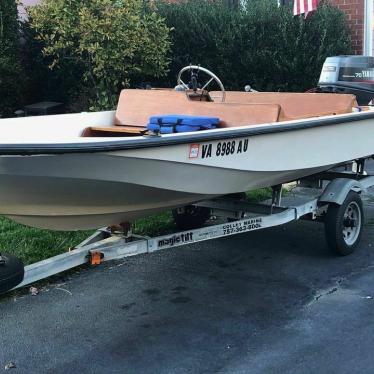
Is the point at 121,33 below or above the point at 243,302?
above

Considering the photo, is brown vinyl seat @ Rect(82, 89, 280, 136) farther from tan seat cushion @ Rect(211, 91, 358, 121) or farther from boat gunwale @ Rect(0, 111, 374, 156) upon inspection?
tan seat cushion @ Rect(211, 91, 358, 121)

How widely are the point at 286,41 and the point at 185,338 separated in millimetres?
7046

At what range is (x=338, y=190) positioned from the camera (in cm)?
524

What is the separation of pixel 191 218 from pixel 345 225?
1388 millimetres

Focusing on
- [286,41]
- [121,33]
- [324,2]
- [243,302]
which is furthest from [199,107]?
[324,2]

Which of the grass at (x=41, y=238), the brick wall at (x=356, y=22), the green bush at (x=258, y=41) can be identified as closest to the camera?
the grass at (x=41, y=238)

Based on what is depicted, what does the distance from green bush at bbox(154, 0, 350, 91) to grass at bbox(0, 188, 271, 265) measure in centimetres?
468

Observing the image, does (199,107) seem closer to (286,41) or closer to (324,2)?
(286,41)

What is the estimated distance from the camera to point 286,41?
990 centimetres

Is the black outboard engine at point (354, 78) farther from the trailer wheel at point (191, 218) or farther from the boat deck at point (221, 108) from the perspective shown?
the trailer wheel at point (191, 218)

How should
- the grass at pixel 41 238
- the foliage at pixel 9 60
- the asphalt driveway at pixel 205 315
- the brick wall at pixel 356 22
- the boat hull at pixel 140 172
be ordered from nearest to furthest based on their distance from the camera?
the boat hull at pixel 140 172, the asphalt driveway at pixel 205 315, the grass at pixel 41 238, the foliage at pixel 9 60, the brick wall at pixel 356 22

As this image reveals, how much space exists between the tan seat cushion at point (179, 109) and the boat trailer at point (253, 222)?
765mm

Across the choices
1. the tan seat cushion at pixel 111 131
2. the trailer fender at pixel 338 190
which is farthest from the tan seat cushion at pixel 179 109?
the trailer fender at pixel 338 190

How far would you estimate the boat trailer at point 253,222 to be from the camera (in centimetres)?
392
